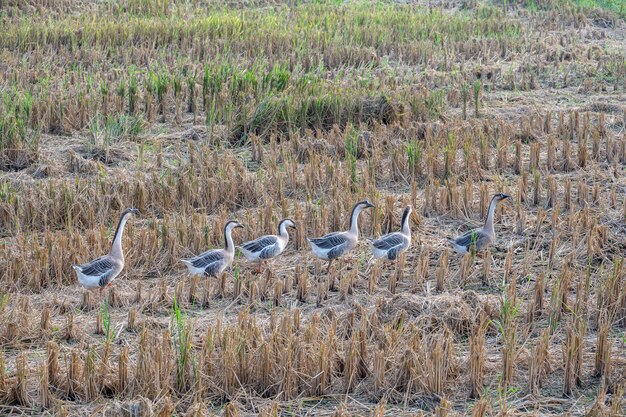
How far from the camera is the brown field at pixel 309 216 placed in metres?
5.43

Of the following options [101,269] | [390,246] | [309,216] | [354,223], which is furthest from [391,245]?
[101,269]

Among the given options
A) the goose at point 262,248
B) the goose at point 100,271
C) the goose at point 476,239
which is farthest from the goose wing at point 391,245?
the goose at point 100,271

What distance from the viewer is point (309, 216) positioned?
8422 mm

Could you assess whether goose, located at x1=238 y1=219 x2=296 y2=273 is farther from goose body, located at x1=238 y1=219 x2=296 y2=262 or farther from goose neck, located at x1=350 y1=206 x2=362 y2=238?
goose neck, located at x1=350 y1=206 x2=362 y2=238

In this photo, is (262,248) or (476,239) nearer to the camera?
(262,248)

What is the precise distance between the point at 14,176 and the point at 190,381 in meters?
5.12

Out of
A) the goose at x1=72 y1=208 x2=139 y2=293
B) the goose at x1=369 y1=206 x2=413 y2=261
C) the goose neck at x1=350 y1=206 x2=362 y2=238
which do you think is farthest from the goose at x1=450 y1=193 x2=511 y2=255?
the goose at x1=72 y1=208 x2=139 y2=293

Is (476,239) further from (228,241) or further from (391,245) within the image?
(228,241)

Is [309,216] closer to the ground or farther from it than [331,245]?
closer to the ground

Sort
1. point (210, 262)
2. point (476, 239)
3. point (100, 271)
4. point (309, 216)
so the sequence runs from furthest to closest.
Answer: point (309, 216) < point (476, 239) < point (210, 262) < point (100, 271)

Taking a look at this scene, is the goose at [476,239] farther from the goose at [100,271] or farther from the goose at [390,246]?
the goose at [100,271]

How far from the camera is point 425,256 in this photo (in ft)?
24.0

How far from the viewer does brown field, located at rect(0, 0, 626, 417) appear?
5.43 meters

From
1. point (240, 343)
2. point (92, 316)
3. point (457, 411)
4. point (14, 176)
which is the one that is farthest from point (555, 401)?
point (14, 176)
